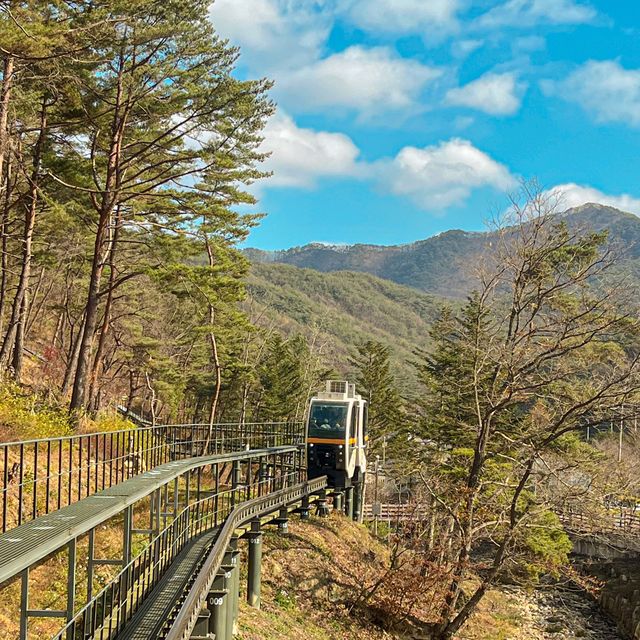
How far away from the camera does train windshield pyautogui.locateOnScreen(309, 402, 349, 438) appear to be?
75.3ft

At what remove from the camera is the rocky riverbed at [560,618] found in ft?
84.2

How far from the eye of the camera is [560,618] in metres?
28.1

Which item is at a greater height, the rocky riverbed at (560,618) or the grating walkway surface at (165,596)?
the grating walkway surface at (165,596)

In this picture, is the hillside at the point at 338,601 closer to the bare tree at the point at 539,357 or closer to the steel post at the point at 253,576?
the steel post at the point at 253,576

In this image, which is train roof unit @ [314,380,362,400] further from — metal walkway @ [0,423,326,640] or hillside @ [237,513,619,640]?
metal walkway @ [0,423,326,640]

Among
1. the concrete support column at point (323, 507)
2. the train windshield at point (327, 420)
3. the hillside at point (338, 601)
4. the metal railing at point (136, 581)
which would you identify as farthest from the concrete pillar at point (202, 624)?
the concrete support column at point (323, 507)

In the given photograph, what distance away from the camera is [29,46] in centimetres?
1327

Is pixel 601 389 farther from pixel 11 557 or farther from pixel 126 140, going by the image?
pixel 126 140

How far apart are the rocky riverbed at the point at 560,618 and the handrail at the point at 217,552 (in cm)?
→ 1114

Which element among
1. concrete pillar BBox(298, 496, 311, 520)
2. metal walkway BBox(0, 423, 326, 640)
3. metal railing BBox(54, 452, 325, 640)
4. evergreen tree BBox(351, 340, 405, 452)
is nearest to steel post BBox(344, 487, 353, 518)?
concrete pillar BBox(298, 496, 311, 520)

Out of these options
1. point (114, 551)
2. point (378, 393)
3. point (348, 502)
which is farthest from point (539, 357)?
point (378, 393)

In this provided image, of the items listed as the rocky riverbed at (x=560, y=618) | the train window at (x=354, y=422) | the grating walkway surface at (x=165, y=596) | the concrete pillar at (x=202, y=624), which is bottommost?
the rocky riverbed at (x=560, y=618)

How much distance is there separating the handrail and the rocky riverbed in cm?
1114

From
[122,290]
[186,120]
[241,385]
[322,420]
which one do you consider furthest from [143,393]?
[186,120]
